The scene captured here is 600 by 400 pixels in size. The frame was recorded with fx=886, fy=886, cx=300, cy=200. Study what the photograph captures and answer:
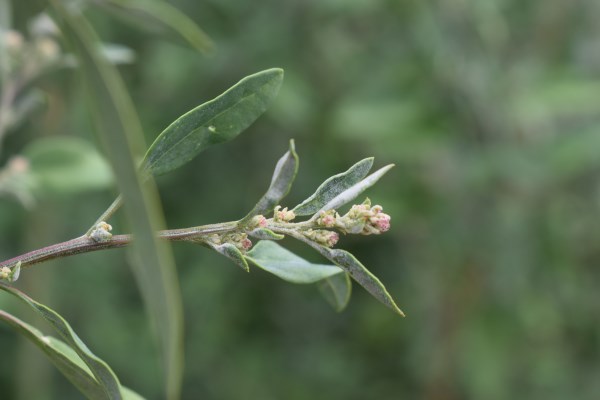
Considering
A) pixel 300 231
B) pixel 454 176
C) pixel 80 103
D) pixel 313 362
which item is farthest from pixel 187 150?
pixel 313 362

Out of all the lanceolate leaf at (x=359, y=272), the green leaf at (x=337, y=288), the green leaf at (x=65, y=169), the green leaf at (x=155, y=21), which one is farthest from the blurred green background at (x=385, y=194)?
the lanceolate leaf at (x=359, y=272)

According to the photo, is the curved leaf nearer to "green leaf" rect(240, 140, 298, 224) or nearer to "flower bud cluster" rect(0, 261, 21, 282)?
"green leaf" rect(240, 140, 298, 224)

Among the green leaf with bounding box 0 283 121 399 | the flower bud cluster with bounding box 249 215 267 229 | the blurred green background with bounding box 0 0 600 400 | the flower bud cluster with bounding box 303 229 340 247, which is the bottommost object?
the blurred green background with bounding box 0 0 600 400

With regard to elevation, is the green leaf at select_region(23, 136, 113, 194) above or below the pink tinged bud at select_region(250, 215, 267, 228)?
below

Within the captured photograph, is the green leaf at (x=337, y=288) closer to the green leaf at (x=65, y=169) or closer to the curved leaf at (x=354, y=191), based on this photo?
the curved leaf at (x=354, y=191)

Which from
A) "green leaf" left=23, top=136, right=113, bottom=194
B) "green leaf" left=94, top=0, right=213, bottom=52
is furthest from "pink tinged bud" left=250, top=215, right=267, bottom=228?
"green leaf" left=23, top=136, right=113, bottom=194

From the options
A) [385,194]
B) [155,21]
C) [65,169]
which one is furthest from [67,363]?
[385,194]
